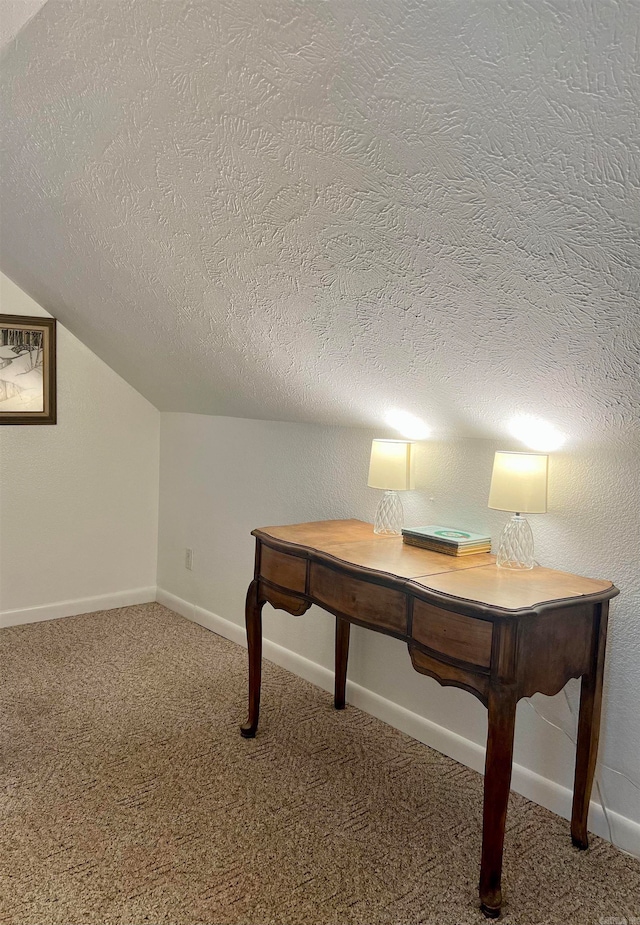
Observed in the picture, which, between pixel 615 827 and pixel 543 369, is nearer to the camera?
pixel 543 369

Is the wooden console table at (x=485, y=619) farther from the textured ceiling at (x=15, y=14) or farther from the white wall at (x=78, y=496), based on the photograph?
the white wall at (x=78, y=496)

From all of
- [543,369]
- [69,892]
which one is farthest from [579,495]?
[69,892]

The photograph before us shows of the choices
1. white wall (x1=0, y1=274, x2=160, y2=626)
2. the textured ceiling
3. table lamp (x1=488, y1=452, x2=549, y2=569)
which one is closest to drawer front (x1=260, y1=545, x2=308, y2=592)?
table lamp (x1=488, y1=452, x2=549, y2=569)

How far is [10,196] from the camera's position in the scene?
105 inches

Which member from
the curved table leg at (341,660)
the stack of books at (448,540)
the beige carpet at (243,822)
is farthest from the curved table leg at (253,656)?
the stack of books at (448,540)

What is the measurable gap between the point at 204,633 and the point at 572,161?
2912 millimetres

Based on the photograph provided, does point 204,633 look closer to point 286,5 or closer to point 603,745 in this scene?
point 603,745

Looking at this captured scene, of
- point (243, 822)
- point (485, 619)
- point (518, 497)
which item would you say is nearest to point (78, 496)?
point (243, 822)

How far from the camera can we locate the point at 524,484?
80.0 inches

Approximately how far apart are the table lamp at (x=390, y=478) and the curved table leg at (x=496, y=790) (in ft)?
2.98

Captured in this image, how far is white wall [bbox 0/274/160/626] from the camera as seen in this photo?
3637 mm

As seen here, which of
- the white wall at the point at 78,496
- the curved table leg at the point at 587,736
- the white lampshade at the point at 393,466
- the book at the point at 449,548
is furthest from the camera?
the white wall at the point at 78,496

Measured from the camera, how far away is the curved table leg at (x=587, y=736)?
1906 mm

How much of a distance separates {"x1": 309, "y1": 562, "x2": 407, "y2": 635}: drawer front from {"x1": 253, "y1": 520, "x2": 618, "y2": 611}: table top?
0.18 ft
